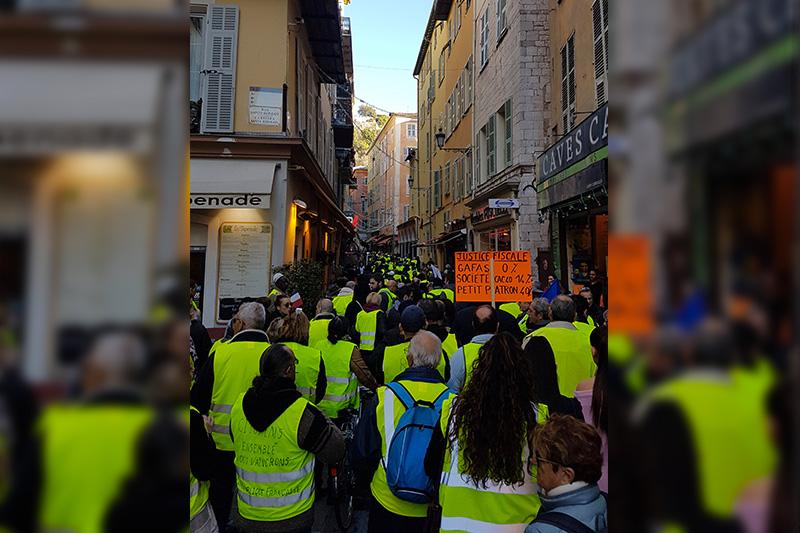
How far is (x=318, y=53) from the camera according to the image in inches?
567

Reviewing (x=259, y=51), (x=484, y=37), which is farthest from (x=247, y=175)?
(x=484, y=37)

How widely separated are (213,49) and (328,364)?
8.26m

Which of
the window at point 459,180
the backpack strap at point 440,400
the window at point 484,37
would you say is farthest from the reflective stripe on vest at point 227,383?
the window at point 459,180

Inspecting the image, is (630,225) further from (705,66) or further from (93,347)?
(93,347)

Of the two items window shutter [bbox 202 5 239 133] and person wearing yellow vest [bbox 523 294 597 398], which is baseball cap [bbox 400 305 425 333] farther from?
window shutter [bbox 202 5 239 133]

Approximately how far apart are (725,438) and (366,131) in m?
49.1

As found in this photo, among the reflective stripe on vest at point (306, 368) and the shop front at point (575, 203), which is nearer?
the reflective stripe on vest at point (306, 368)

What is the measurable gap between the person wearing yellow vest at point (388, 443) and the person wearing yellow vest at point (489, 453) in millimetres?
215

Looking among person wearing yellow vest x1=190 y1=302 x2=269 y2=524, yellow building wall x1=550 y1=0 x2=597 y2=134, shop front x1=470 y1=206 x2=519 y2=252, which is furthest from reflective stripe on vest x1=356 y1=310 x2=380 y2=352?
shop front x1=470 y1=206 x2=519 y2=252

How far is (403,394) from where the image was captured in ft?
8.14

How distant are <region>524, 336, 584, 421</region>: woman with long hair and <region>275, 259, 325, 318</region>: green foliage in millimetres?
5936

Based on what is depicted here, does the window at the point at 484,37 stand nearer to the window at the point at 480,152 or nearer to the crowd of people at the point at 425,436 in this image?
the window at the point at 480,152

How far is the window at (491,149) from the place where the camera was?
1464cm

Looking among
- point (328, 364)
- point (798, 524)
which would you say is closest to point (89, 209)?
point (798, 524)
